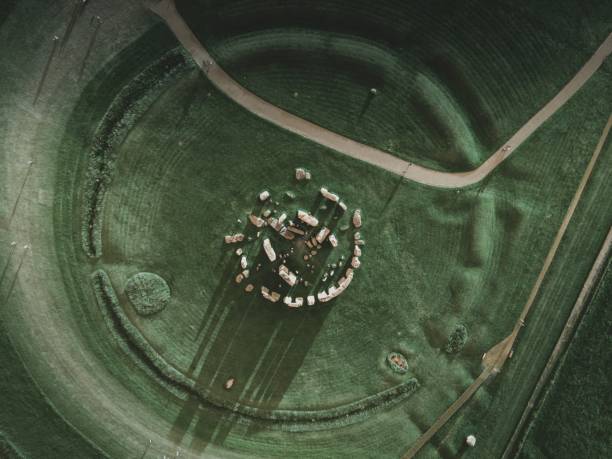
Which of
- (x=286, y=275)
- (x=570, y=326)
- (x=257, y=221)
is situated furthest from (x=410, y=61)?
(x=570, y=326)

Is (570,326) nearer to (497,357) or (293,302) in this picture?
(497,357)

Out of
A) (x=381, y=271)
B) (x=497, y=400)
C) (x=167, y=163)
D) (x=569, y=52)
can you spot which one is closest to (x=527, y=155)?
(x=569, y=52)

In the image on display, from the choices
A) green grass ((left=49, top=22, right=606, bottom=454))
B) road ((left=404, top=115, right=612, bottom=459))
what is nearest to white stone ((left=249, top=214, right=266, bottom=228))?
green grass ((left=49, top=22, right=606, bottom=454))

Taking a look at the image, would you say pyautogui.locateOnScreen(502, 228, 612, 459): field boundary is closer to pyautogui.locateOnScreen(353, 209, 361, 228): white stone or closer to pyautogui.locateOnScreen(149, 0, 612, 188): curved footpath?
pyautogui.locateOnScreen(149, 0, 612, 188): curved footpath

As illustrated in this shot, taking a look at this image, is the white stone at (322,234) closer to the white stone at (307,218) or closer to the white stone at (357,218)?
the white stone at (307,218)

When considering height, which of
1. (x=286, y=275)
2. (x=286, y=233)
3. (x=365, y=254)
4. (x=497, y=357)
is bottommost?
(x=286, y=275)

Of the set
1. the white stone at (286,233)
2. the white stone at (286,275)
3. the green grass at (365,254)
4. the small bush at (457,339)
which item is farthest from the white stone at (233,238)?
the small bush at (457,339)

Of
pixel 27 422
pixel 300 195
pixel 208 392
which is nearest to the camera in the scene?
pixel 27 422

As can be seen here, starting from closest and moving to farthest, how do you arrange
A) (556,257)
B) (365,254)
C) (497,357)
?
1. (365,254)
2. (556,257)
3. (497,357)
